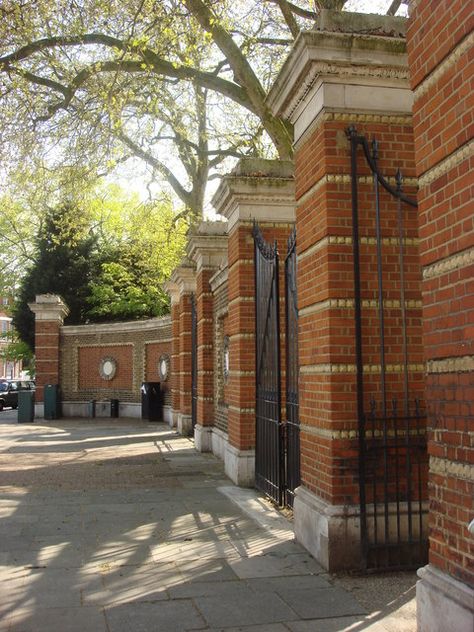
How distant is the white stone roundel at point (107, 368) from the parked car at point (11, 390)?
32.1 feet

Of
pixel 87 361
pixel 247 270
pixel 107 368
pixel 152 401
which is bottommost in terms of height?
pixel 152 401

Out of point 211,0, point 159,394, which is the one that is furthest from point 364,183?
point 159,394

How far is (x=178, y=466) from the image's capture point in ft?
36.4

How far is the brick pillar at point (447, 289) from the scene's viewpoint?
3252mm

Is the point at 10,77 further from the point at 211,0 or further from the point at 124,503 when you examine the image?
the point at 124,503

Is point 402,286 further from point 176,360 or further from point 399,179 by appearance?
point 176,360

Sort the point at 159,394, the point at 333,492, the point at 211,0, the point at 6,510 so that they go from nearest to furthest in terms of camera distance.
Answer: the point at 333,492 → the point at 6,510 → the point at 211,0 → the point at 159,394

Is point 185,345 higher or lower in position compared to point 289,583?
higher

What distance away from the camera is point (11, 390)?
3703cm

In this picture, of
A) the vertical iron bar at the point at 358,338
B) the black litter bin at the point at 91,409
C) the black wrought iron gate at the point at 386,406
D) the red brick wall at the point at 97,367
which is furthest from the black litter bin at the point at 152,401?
the vertical iron bar at the point at 358,338

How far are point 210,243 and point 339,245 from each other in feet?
25.5

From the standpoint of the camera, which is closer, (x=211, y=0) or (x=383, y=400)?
(x=383, y=400)

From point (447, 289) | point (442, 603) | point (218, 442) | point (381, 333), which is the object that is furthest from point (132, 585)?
point (218, 442)

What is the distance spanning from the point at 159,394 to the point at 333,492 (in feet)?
58.4
